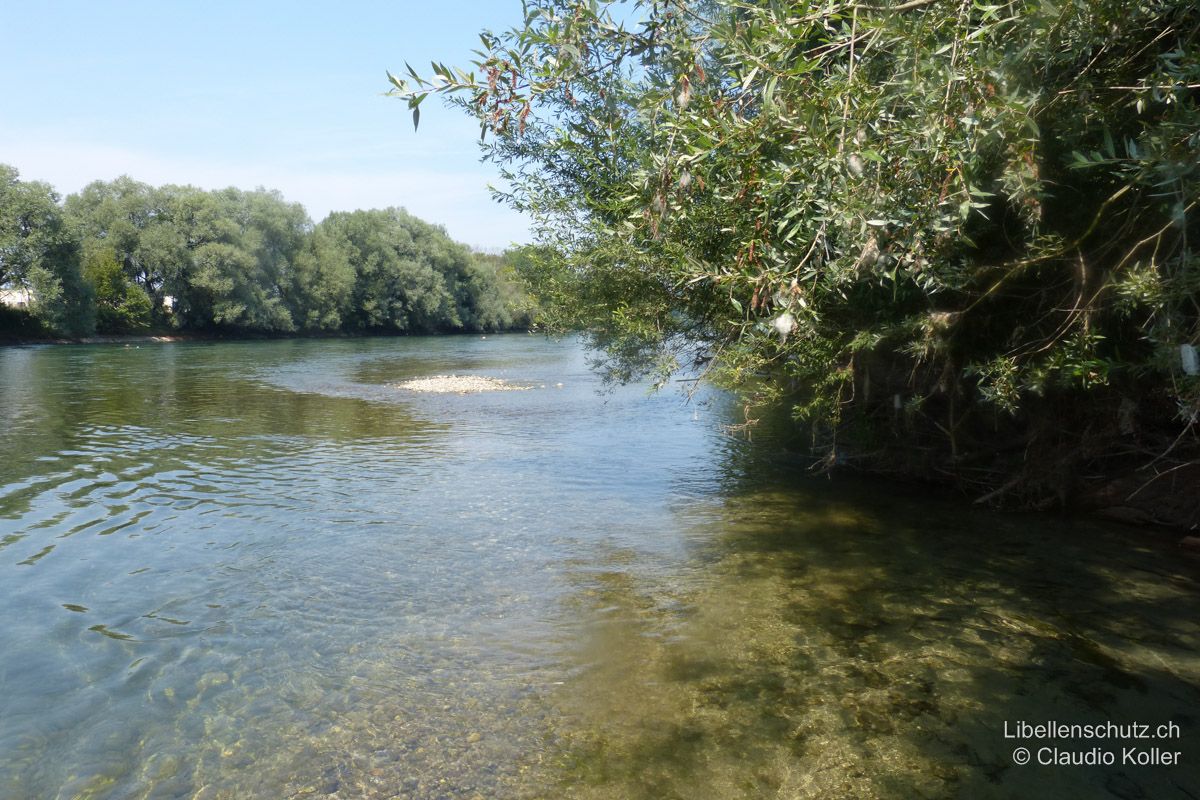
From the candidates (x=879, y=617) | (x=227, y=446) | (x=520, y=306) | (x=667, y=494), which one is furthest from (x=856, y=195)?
(x=227, y=446)

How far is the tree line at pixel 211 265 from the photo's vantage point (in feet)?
200

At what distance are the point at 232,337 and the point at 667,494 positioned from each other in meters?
71.6

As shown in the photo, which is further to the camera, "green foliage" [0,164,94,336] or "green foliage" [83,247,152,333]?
"green foliage" [83,247,152,333]

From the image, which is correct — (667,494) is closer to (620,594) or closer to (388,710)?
(620,594)

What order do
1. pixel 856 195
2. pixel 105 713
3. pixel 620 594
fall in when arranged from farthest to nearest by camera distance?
1. pixel 620 594
2. pixel 105 713
3. pixel 856 195

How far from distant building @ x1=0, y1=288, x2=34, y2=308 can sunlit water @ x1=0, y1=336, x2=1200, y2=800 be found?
53.5 m

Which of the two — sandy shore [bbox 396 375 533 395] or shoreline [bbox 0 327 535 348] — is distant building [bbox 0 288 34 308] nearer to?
shoreline [bbox 0 327 535 348]

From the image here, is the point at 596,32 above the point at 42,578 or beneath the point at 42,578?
above

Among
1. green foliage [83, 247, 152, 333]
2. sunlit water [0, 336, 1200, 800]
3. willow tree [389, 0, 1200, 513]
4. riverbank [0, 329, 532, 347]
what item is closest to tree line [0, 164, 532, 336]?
green foliage [83, 247, 152, 333]

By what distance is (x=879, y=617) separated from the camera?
9.24 m

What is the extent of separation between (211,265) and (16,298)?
14192mm

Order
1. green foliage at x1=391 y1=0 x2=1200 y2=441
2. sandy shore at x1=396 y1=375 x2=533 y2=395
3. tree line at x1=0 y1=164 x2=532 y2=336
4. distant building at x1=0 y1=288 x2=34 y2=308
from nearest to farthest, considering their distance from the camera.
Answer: green foliage at x1=391 y1=0 x2=1200 y2=441, sandy shore at x1=396 y1=375 x2=533 y2=395, tree line at x1=0 y1=164 x2=532 y2=336, distant building at x1=0 y1=288 x2=34 y2=308

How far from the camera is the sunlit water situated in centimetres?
640

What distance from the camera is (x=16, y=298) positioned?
63.0 metres
